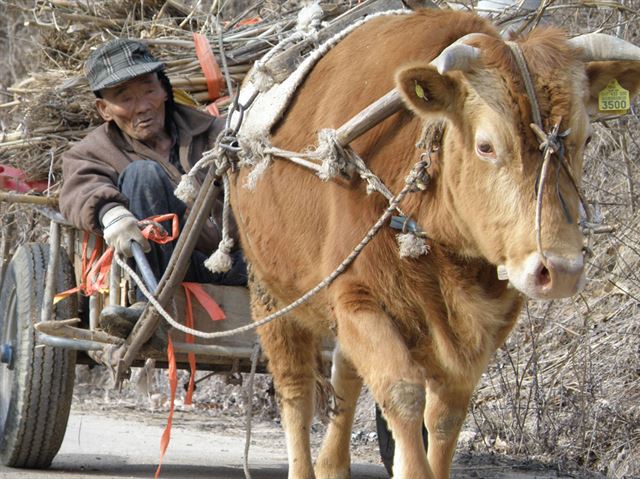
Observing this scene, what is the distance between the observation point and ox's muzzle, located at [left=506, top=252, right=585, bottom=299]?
375 cm

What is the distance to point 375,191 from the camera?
4445 mm

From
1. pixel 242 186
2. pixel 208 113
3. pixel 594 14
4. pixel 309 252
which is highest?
pixel 594 14

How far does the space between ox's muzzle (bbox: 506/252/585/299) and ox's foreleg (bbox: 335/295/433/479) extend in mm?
603

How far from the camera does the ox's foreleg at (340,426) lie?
5.66m

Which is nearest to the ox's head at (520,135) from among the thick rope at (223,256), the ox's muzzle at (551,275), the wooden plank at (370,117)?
the ox's muzzle at (551,275)

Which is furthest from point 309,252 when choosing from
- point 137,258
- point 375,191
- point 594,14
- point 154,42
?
point 594,14

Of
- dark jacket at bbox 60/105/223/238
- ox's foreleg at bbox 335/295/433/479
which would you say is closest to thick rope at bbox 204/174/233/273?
dark jacket at bbox 60/105/223/238

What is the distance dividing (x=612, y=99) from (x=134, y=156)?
2.92 metres

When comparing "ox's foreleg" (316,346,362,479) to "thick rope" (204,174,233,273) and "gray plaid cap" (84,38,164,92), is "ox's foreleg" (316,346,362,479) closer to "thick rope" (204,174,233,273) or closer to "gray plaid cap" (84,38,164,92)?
"thick rope" (204,174,233,273)

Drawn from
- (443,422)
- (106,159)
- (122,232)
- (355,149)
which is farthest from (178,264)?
(443,422)

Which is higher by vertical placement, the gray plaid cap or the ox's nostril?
the gray plaid cap

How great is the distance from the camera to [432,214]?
14.2 feet

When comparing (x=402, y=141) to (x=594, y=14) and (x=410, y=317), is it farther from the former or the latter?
(x=594, y=14)

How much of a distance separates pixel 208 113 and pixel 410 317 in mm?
2475
